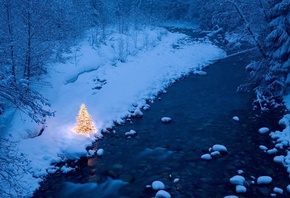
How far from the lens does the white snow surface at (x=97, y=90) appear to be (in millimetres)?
10102

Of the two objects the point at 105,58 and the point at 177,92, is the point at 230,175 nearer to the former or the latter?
the point at 177,92

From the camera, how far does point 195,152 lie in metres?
10.3

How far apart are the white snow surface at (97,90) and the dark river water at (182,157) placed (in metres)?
0.76

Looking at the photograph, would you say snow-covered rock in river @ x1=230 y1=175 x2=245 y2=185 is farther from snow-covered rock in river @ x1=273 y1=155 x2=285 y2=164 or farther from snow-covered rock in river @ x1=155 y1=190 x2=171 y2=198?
snow-covered rock in river @ x1=155 y1=190 x2=171 y2=198

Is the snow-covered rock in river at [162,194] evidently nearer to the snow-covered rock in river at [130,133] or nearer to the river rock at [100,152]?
the river rock at [100,152]

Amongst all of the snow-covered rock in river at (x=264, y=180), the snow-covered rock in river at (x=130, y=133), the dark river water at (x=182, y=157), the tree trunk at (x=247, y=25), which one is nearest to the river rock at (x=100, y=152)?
the dark river water at (x=182, y=157)

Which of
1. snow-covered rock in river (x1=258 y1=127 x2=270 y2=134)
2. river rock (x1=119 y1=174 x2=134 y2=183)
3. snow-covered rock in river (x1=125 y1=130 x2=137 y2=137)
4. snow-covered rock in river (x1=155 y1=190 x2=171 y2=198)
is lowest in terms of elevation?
snow-covered rock in river (x1=155 y1=190 x2=171 y2=198)

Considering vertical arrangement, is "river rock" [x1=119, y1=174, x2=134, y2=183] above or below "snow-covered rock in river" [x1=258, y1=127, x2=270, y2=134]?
below

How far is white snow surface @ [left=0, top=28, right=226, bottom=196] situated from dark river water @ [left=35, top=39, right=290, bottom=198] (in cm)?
76

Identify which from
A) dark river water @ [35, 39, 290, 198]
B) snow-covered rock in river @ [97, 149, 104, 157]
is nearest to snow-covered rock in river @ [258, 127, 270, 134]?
dark river water @ [35, 39, 290, 198]

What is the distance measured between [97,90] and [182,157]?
746 cm

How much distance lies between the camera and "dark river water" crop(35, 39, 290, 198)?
8.51 metres

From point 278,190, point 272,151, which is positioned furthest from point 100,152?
point 272,151

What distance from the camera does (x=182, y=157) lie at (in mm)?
10078
